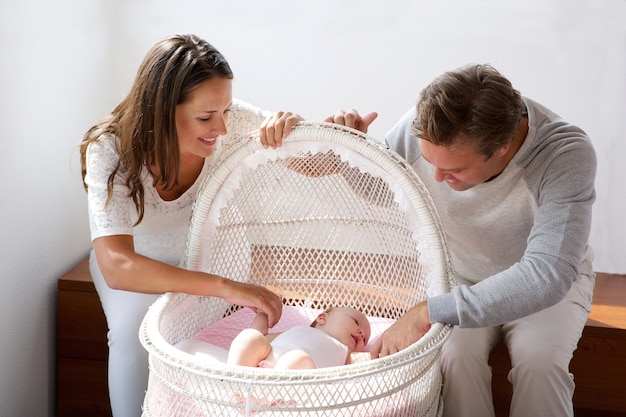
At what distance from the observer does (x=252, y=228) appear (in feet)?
6.85

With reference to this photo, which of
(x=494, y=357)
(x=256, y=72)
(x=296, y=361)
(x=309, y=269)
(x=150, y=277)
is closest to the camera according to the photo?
(x=296, y=361)

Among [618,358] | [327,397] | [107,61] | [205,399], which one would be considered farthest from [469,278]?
[107,61]

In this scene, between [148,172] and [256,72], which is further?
[256,72]

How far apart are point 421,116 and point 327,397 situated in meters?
0.57

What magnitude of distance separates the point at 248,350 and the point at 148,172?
1.68ft

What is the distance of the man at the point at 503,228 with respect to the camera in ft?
5.17

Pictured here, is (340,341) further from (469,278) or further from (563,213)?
(563,213)

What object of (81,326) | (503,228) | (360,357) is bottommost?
(81,326)

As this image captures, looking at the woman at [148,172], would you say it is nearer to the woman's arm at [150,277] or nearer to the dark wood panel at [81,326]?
the woman's arm at [150,277]

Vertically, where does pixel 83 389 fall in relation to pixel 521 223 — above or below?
below

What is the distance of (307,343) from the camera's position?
172 cm

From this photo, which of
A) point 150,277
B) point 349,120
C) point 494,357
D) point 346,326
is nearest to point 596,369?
point 494,357

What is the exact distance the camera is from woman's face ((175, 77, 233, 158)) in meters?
1.78

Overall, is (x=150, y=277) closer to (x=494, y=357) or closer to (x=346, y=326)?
(x=346, y=326)
